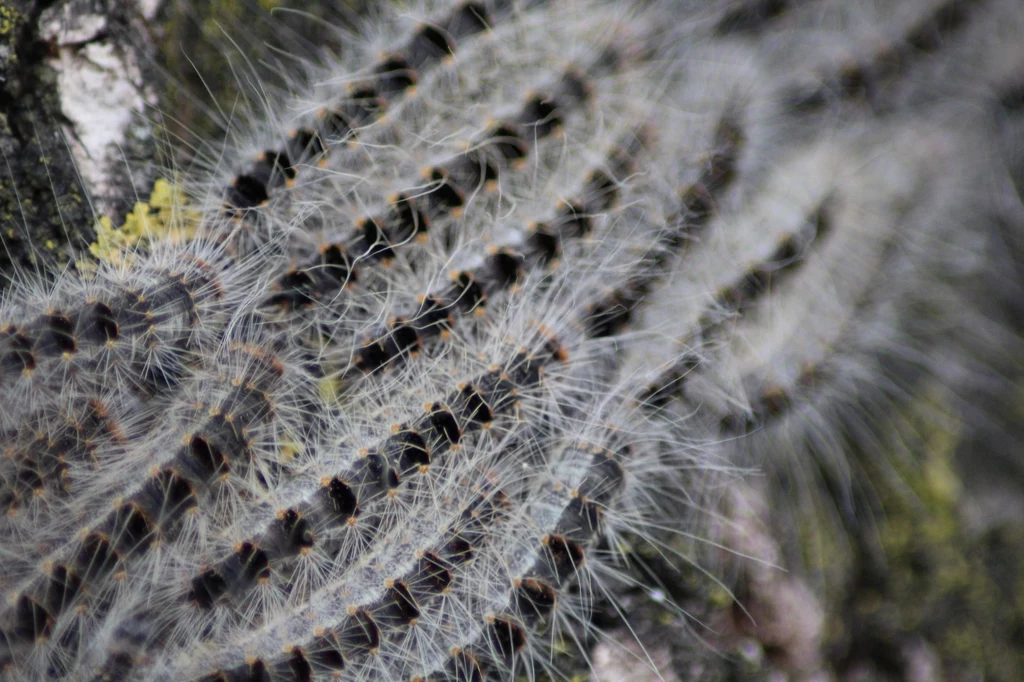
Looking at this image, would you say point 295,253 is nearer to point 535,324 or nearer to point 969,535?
point 535,324

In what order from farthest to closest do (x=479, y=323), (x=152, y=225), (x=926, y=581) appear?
(x=926, y=581) → (x=152, y=225) → (x=479, y=323)

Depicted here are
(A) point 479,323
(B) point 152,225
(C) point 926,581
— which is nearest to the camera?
(A) point 479,323

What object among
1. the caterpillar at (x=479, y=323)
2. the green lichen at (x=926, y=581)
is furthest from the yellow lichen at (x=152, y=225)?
the green lichen at (x=926, y=581)

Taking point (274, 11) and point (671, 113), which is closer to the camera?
point (671, 113)

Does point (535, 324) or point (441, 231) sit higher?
point (441, 231)

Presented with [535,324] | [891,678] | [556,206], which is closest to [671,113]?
[556,206]

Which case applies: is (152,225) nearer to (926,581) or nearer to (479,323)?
(479,323)

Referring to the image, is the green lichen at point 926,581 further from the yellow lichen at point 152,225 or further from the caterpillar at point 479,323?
the yellow lichen at point 152,225

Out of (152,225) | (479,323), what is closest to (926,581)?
(479,323)

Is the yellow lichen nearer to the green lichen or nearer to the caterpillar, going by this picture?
the caterpillar
